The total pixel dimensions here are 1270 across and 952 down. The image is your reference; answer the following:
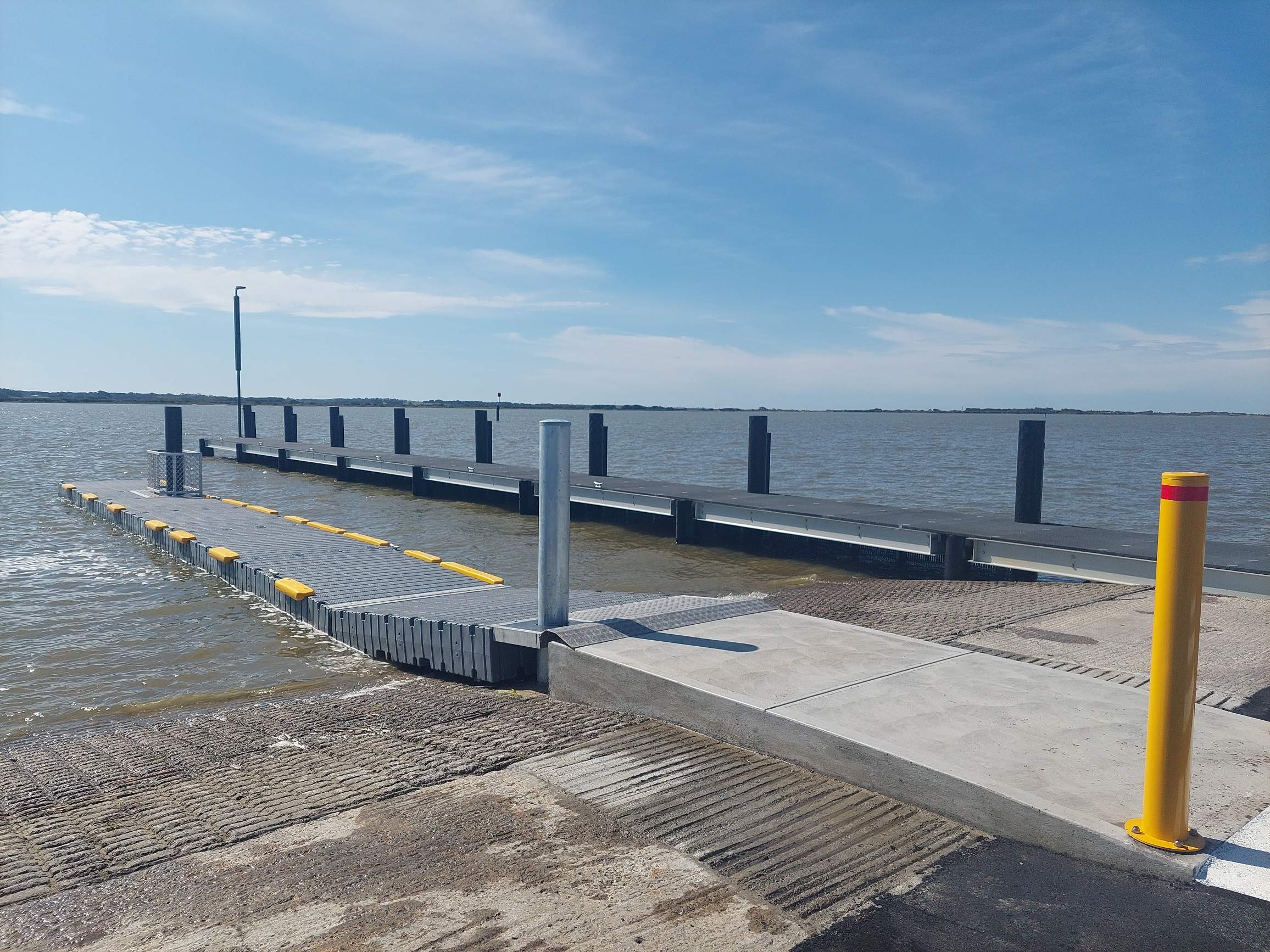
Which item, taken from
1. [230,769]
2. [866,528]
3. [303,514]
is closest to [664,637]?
[230,769]

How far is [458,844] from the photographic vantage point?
148 inches

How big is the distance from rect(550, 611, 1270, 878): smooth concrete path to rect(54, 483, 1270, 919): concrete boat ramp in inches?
0.4

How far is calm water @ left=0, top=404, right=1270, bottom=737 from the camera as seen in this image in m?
8.42

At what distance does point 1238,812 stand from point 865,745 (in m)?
1.47

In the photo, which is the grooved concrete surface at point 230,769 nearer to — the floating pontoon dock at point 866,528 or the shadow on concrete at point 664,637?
the shadow on concrete at point 664,637

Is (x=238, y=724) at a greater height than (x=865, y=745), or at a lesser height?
lesser

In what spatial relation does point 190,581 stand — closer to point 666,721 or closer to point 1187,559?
point 666,721

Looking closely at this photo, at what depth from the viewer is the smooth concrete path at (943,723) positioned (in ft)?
11.7

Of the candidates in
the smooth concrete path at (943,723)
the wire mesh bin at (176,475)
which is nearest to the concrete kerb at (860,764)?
the smooth concrete path at (943,723)

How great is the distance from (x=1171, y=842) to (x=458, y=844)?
2.79 metres

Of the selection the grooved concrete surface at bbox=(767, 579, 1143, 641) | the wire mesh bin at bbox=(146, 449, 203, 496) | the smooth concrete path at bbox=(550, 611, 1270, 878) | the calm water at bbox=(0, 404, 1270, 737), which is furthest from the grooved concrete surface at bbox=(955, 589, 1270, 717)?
the wire mesh bin at bbox=(146, 449, 203, 496)

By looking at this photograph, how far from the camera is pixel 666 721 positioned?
5.06 meters

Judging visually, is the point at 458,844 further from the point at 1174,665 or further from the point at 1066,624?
the point at 1066,624

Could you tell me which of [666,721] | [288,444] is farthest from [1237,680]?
[288,444]
